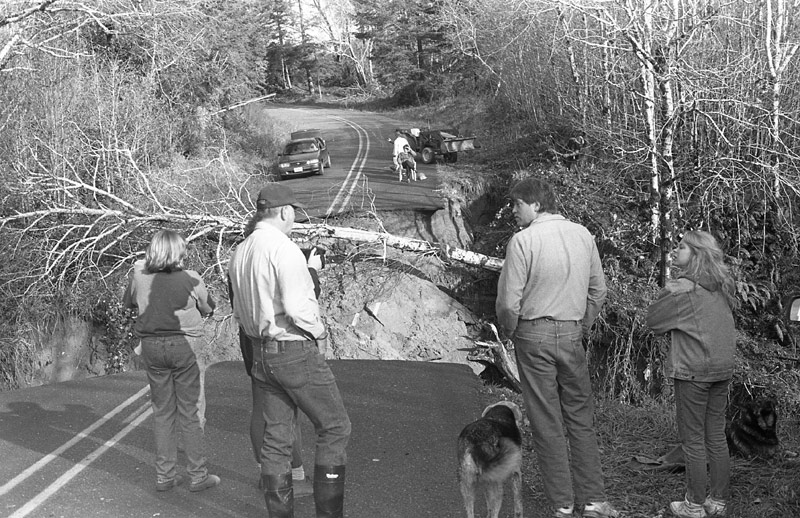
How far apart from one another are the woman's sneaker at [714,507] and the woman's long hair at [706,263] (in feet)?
4.30

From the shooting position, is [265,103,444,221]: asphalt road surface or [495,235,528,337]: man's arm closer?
[495,235,528,337]: man's arm

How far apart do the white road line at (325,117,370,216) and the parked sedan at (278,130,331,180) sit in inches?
39.4

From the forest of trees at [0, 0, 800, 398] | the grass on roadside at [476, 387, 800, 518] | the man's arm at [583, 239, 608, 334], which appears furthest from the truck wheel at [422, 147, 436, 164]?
the man's arm at [583, 239, 608, 334]

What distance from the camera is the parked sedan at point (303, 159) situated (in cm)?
2331

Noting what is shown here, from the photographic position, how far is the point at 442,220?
16828mm

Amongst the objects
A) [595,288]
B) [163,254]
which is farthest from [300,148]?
[595,288]

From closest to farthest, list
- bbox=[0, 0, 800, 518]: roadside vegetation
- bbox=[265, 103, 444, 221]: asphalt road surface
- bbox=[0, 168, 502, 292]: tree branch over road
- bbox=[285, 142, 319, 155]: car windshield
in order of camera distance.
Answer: bbox=[0, 0, 800, 518]: roadside vegetation < bbox=[0, 168, 502, 292]: tree branch over road < bbox=[265, 103, 444, 221]: asphalt road surface < bbox=[285, 142, 319, 155]: car windshield

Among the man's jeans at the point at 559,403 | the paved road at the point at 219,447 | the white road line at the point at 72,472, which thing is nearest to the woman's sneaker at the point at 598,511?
the man's jeans at the point at 559,403

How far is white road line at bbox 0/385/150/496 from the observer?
6363mm

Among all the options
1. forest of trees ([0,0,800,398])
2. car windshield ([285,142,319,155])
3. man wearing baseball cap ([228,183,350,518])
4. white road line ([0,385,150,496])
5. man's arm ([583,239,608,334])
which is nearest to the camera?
man wearing baseball cap ([228,183,350,518])

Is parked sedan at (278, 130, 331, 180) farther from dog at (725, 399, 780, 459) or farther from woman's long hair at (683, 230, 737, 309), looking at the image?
woman's long hair at (683, 230, 737, 309)

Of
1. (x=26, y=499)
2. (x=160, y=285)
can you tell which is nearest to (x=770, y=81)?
(x=160, y=285)

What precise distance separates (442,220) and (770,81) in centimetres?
720

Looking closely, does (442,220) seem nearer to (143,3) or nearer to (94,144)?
(94,144)
